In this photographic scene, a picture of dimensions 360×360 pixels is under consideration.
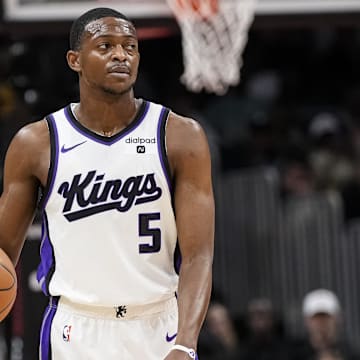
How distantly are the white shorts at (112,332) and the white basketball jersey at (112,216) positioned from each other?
0.21 feet

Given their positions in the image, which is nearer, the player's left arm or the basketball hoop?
the player's left arm

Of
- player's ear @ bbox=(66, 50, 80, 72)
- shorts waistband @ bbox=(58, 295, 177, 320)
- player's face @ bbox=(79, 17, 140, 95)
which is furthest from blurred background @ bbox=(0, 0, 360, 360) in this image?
player's face @ bbox=(79, 17, 140, 95)

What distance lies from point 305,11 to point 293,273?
267cm

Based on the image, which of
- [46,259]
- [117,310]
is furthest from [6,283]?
[117,310]

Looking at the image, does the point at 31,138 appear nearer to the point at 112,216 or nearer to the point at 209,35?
the point at 112,216

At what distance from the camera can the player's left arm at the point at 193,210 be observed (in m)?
4.68

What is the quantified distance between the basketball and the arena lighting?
4.11m

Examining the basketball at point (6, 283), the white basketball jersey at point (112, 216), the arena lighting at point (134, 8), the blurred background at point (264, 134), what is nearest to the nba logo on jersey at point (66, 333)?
the white basketball jersey at point (112, 216)

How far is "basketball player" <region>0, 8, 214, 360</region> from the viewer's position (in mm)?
4766

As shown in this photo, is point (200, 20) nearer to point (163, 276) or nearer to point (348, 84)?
point (163, 276)

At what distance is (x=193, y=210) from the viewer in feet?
15.6

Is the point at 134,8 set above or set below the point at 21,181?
above

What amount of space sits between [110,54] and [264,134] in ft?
23.4

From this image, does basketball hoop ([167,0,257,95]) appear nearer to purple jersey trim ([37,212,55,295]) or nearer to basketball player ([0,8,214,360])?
basketball player ([0,8,214,360])
